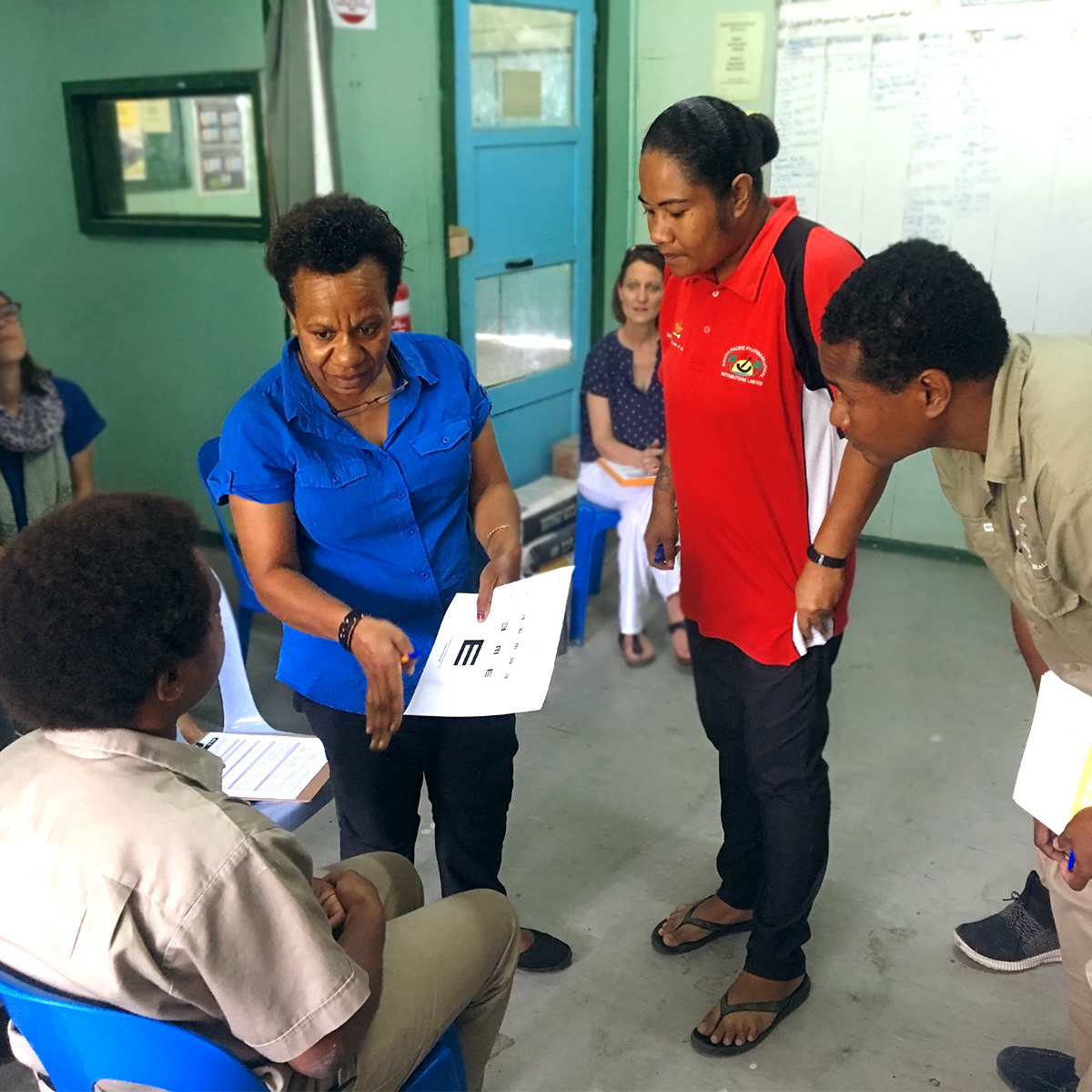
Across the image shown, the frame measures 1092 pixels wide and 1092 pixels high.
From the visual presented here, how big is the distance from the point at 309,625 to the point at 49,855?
22.3 inches

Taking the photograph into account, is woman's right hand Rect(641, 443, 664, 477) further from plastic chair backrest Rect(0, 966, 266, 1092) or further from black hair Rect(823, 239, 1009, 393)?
plastic chair backrest Rect(0, 966, 266, 1092)

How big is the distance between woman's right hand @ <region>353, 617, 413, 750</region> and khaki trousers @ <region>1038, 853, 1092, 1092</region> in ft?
3.10

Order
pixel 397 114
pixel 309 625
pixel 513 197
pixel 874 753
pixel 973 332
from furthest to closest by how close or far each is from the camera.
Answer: pixel 513 197, pixel 397 114, pixel 874 753, pixel 309 625, pixel 973 332

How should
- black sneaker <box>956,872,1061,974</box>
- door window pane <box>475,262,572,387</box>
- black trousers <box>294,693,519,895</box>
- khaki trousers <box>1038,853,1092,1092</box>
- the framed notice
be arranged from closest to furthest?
khaki trousers <box>1038,853,1092,1092</box>
black trousers <box>294,693,519,895</box>
black sneaker <box>956,872,1061,974</box>
door window pane <box>475,262,572,387</box>
the framed notice

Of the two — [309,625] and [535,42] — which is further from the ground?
[535,42]

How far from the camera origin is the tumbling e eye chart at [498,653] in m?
1.51

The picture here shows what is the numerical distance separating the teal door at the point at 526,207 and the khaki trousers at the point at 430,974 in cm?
265

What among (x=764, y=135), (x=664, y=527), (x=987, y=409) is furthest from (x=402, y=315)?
(x=987, y=409)

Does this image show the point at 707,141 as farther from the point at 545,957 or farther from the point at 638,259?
the point at 638,259

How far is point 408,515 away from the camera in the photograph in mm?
1604

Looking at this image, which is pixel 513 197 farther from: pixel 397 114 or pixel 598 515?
pixel 598 515

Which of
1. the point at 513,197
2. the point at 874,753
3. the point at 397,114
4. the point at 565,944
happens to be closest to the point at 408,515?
the point at 565,944

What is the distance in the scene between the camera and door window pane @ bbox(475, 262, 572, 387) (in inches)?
162

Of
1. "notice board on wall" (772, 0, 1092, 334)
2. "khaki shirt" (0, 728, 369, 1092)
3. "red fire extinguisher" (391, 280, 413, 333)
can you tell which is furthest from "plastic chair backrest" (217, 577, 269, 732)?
"notice board on wall" (772, 0, 1092, 334)
